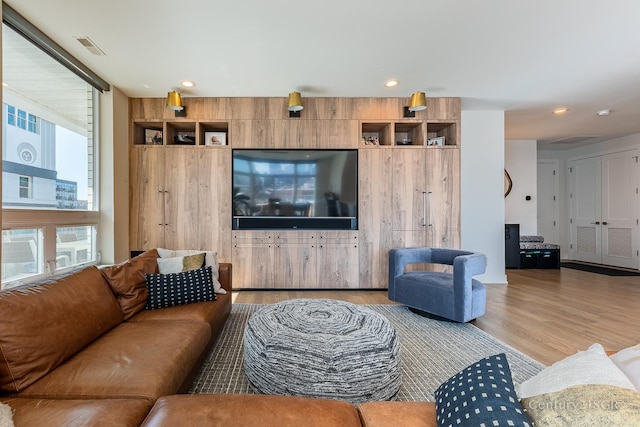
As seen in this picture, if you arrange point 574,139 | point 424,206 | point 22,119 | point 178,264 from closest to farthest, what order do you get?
point 22,119
point 178,264
point 424,206
point 574,139

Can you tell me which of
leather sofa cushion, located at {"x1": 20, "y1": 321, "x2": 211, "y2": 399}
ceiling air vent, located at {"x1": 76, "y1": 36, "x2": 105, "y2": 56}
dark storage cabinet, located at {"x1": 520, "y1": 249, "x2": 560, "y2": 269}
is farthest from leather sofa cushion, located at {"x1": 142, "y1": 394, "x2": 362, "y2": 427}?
dark storage cabinet, located at {"x1": 520, "y1": 249, "x2": 560, "y2": 269}

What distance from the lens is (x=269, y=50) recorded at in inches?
105

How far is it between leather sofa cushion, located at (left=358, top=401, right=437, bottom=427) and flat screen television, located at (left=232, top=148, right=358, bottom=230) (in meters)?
2.95

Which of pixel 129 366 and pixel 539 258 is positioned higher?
Result: pixel 129 366

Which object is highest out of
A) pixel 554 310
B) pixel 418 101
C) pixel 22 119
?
pixel 418 101

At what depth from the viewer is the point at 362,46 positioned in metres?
2.61

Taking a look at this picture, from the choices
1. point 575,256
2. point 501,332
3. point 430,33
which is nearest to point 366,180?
point 430,33

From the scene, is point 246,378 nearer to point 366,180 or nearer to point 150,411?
point 150,411

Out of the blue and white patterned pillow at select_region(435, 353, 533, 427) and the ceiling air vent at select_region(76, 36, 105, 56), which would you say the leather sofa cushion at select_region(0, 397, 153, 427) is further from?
the ceiling air vent at select_region(76, 36, 105, 56)


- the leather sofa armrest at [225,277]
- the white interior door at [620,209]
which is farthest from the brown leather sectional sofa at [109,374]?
the white interior door at [620,209]

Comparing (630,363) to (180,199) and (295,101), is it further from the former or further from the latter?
(180,199)

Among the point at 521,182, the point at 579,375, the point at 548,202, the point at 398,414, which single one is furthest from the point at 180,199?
the point at 548,202

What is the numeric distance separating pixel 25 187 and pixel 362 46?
3123 mm

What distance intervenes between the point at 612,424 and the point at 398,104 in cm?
381
